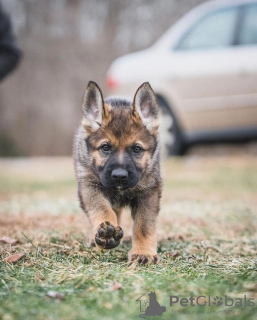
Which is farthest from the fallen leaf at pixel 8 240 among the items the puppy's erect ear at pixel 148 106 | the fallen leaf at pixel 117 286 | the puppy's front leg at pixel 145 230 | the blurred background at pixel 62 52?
the blurred background at pixel 62 52

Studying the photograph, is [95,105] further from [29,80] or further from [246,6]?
[29,80]

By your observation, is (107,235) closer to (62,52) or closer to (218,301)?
(218,301)

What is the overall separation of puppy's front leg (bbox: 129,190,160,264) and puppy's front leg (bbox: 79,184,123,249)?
0.17 meters

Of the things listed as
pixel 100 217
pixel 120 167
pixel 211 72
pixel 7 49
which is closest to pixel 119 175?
pixel 120 167

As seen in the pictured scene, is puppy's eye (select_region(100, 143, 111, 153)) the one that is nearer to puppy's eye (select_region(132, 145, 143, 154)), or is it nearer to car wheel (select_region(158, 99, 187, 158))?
puppy's eye (select_region(132, 145, 143, 154))

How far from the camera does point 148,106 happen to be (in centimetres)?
448

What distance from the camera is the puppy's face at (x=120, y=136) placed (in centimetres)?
403

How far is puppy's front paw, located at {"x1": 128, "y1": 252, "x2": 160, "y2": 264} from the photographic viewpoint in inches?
143

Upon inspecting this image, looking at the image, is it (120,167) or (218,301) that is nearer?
(218,301)

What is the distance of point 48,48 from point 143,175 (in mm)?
13158

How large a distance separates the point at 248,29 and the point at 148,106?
5.07m

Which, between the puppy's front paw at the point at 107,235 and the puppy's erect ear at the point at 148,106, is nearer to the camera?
the puppy's front paw at the point at 107,235

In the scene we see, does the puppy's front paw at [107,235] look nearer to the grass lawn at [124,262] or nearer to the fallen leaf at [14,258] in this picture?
the grass lawn at [124,262]

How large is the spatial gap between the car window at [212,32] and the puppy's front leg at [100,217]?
5496 millimetres
